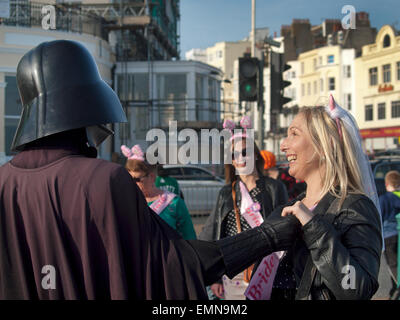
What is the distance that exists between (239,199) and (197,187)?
9.07 m

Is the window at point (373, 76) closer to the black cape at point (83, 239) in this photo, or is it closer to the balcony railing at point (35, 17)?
the balcony railing at point (35, 17)

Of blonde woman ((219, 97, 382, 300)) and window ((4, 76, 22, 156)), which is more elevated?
window ((4, 76, 22, 156))

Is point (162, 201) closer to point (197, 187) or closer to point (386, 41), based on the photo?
point (197, 187)

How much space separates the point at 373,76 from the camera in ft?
149

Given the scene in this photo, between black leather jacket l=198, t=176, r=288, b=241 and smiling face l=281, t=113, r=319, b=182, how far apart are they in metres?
1.78

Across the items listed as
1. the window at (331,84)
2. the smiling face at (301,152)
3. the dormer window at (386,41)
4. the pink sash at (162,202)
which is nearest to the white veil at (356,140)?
the smiling face at (301,152)

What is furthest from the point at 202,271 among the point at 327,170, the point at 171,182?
the point at 171,182

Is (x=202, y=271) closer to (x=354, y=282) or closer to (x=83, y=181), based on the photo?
(x=83, y=181)

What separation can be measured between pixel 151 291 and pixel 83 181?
404mm

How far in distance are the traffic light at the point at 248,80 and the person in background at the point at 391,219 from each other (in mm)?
2577

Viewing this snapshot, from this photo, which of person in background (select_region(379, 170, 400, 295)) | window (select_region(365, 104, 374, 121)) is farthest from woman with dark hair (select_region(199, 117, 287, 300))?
window (select_region(365, 104, 374, 121))

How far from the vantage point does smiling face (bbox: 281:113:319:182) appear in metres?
2.22

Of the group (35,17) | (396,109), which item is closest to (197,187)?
(35,17)

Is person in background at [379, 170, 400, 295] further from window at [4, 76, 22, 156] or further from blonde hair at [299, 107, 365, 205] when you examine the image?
window at [4, 76, 22, 156]
